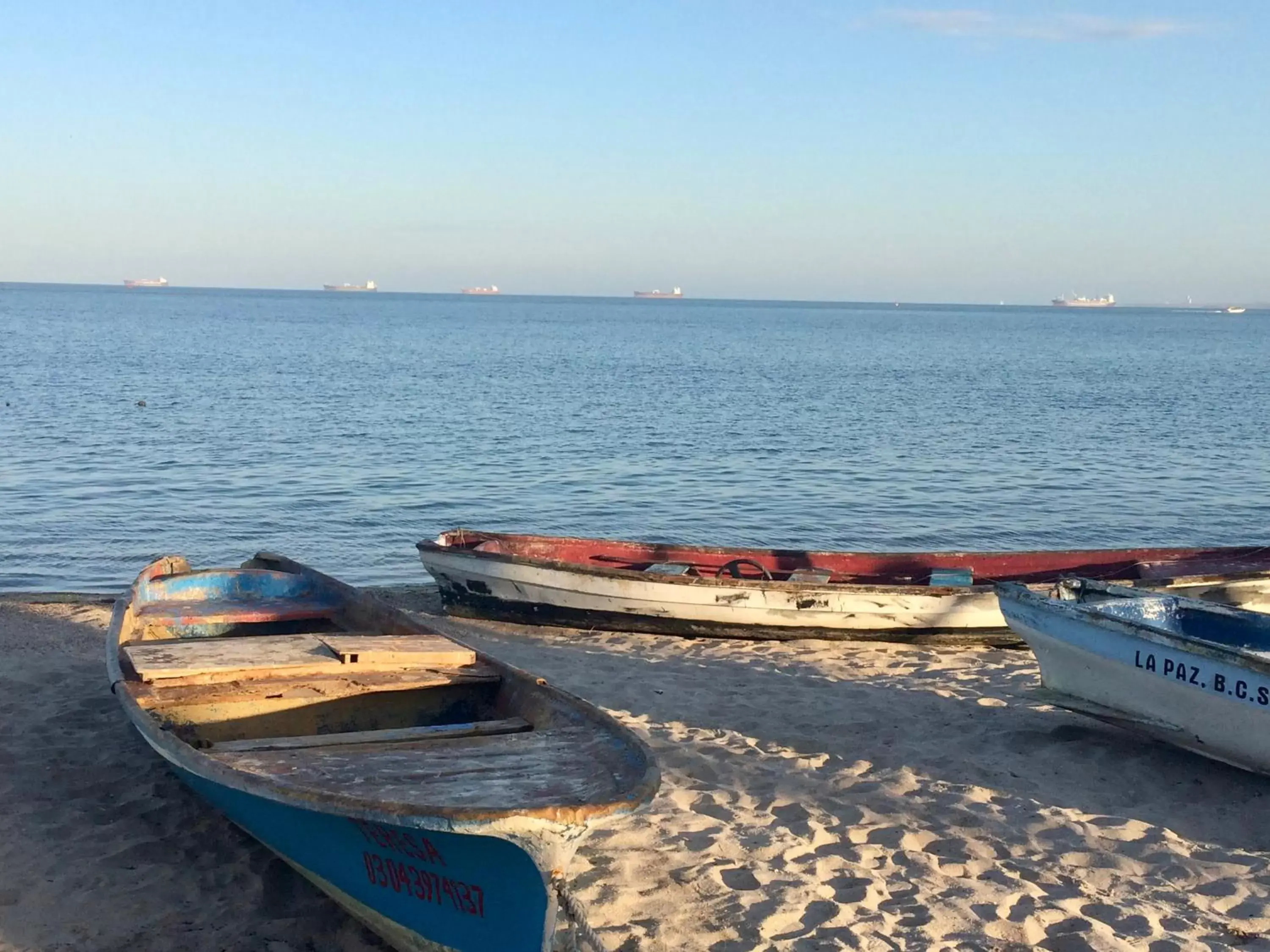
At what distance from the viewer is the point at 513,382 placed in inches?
2114

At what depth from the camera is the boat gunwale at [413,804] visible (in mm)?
4668

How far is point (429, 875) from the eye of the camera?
5090mm

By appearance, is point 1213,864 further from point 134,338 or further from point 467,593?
point 134,338

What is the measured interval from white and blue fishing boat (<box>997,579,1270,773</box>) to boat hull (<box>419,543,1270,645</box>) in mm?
2589

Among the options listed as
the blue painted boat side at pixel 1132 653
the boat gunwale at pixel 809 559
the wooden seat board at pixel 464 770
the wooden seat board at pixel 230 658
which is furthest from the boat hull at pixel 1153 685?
the wooden seat board at pixel 230 658

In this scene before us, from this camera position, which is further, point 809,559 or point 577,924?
point 809,559

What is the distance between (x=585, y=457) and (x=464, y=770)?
948 inches

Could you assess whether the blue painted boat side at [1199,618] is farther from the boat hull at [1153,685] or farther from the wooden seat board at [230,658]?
the wooden seat board at [230,658]

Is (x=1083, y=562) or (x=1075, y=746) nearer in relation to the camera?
(x=1075, y=746)

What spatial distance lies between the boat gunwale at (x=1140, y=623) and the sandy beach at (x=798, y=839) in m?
0.89

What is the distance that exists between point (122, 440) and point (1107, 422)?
98.8 ft

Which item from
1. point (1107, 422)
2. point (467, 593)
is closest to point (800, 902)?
point (467, 593)

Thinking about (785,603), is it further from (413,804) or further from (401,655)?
(413,804)

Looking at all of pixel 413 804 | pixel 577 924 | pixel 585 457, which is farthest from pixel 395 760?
pixel 585 457
